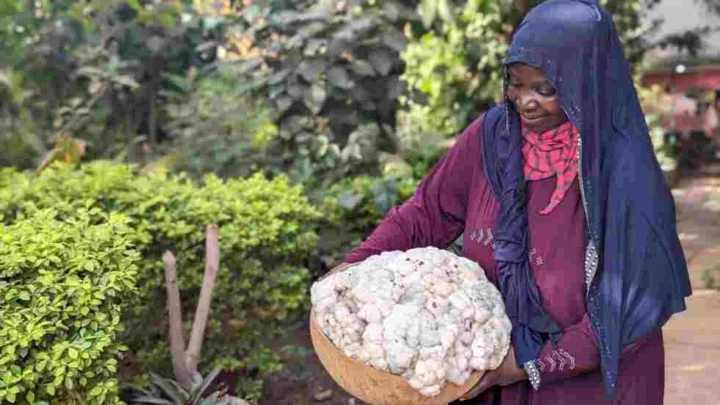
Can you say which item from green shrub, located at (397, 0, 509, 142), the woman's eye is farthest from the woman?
green shrub, located at (397, 0, 509, 142)

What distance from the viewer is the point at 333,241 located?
15.9 feet

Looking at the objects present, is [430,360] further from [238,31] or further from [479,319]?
[238,31]

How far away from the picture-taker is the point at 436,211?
79.6 inches

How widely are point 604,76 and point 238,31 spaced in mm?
4875

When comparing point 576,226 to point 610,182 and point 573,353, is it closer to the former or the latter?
point 610,182

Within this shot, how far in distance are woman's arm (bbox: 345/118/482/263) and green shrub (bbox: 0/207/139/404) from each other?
2.96 ft

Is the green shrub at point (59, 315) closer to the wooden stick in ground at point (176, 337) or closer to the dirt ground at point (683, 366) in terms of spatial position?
the wooden stick in ground at point (176, 337)

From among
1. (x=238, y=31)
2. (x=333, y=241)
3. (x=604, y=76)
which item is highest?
(x=604, y=76)

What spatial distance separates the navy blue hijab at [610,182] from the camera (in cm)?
161

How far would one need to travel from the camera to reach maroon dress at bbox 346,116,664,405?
1667 mm

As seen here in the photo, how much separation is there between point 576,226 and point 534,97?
29 centimetres

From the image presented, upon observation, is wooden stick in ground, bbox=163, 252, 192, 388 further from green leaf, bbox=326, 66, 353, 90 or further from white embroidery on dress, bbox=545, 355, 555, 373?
green leaf, bbox=326, 66, 353, 90

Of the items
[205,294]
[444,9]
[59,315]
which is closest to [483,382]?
[59,315]

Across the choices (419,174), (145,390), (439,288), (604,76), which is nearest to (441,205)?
(439,288)
